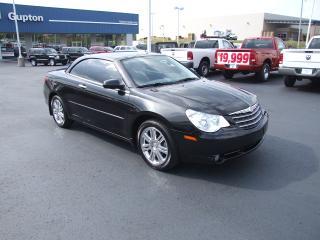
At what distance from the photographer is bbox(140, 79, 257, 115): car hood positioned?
420 centimetres

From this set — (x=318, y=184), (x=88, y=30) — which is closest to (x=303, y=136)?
(x=318, y=184)

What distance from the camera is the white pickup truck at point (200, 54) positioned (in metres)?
13.9

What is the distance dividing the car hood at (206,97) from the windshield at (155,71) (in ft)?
0.89

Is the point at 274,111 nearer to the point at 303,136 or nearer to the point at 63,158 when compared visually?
the point at 303,136

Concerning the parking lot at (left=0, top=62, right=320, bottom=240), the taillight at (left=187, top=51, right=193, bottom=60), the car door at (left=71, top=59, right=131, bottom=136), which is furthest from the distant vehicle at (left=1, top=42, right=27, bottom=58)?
the car door at (left=71, top=59, right=131, bottom=136)

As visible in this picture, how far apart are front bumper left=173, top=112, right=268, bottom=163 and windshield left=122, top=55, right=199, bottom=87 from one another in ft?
4.10

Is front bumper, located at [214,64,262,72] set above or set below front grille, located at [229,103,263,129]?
below

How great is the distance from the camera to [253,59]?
1230cm

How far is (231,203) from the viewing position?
3637mm

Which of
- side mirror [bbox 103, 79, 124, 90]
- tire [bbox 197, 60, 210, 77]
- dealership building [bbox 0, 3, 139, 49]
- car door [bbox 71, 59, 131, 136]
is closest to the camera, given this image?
side mirror [bbox 103, 79, 124, 90]

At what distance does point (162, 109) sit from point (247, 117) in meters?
1.13

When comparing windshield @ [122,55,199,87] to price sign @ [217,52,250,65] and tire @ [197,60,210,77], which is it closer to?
price sign @ [217,52,250,65]

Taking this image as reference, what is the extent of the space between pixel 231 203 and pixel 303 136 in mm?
2985

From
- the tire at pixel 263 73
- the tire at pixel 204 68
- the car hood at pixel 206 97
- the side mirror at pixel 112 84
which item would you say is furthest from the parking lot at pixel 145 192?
the tire at pixel 204 68
